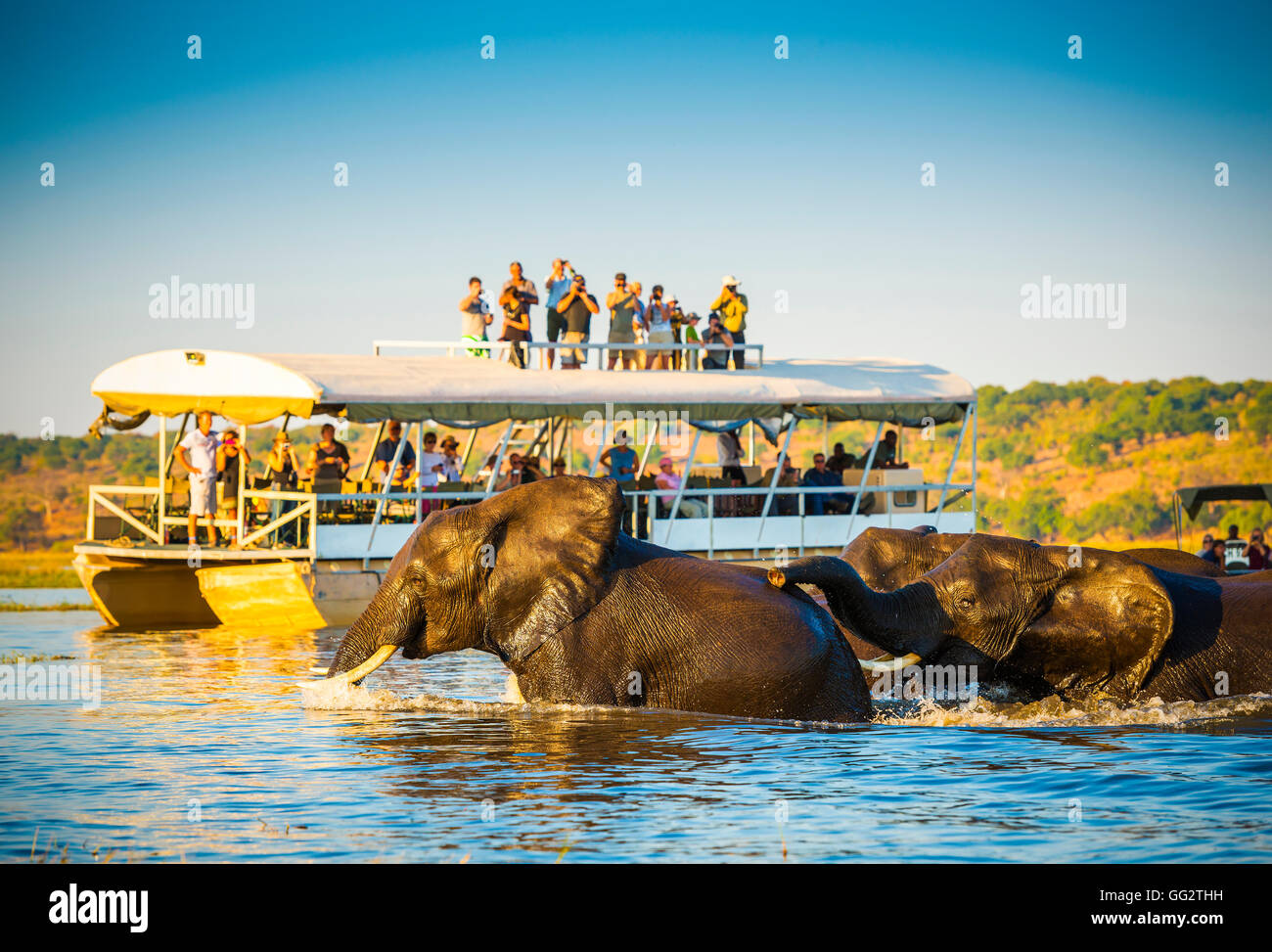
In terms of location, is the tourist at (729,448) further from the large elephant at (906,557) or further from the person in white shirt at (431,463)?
the large elephant at (906,557)

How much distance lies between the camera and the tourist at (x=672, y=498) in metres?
24.6

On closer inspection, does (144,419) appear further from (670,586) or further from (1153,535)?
(1153,535)

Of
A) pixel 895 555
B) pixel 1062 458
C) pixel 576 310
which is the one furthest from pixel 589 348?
pixel 1062 458

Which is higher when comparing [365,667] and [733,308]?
[733,308]

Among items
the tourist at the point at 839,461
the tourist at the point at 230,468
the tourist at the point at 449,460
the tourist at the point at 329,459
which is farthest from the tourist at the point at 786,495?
the tourist at the point at 230,468

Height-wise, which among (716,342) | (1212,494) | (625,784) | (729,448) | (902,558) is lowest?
(625,784)

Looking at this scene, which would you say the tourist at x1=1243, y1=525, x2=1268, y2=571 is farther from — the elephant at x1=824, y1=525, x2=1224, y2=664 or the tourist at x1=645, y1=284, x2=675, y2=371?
the elephant at x1=824, y1=525, x2=1224, y2=664

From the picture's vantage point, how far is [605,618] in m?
9.93

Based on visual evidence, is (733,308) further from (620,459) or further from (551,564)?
(551,564)

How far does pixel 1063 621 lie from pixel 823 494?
53.8 ft

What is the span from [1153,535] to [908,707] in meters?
60.2

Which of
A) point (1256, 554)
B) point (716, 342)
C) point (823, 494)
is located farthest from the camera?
point (716, 342)
